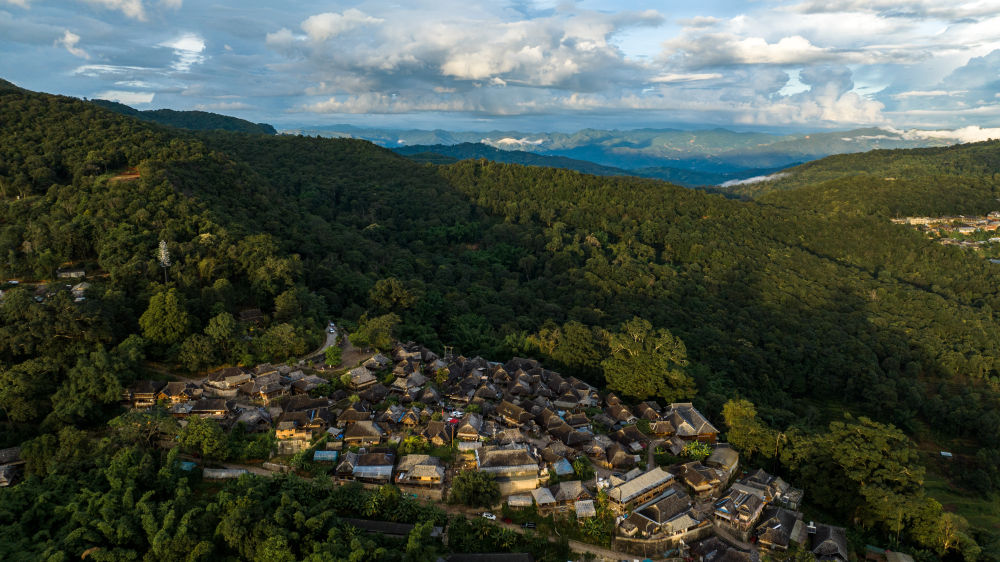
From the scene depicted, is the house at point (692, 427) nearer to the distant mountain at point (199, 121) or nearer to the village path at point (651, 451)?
the village path at point (651, 451)

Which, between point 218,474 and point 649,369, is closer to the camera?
point 218,474

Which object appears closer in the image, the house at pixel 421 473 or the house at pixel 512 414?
the house at pixel 421 473

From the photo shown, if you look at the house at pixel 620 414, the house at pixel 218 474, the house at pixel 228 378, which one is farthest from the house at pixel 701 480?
the house at pixel 228 378

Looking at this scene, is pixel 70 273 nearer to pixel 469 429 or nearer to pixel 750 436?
pixel 469 429

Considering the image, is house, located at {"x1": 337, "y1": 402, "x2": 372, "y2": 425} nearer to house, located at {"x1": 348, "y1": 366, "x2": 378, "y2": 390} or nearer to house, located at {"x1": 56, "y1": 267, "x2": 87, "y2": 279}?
house, located at {"x1": 348, "y1": 366, "x2": 378, "y2": 390}

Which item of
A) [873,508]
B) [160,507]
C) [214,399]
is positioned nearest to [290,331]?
[214,399]

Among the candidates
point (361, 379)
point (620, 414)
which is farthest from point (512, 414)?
point (361, 379)

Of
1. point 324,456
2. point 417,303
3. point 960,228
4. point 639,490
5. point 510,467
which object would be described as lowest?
point 639,490
